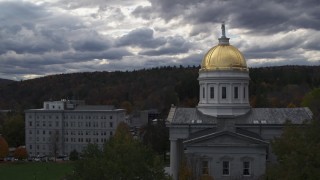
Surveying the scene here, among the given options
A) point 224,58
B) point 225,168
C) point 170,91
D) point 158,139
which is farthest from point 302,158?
point 170,91

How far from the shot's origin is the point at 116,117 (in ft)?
305

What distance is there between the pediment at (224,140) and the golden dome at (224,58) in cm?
788

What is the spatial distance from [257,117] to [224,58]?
642 cm

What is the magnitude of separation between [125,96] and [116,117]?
7594 cm

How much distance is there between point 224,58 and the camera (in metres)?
49.6

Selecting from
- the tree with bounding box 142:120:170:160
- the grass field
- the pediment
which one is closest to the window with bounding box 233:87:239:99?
the pediment

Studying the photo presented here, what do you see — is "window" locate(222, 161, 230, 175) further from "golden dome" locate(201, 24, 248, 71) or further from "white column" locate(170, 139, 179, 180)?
"golden dome" locate(201, 24, 248, 71)

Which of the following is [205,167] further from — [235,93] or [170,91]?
[170,91]

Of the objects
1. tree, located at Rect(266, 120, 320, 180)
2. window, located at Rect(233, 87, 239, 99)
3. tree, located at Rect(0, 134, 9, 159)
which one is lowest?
tree, located at Rect(0, 134, 9, 159)

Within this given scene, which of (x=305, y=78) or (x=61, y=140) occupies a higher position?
(x=305, y=78)

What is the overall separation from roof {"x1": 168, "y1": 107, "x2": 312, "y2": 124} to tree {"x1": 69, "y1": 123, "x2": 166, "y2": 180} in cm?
2044

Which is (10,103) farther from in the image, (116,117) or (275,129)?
(275,129)

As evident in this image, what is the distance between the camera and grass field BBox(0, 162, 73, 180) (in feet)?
198

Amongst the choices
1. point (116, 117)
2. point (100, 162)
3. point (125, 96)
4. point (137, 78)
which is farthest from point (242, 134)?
point (137, 78)
